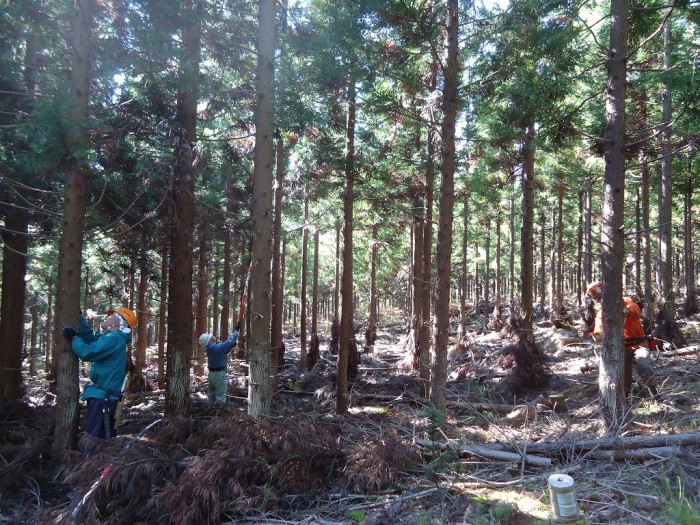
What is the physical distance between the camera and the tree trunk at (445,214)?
691 centimetres

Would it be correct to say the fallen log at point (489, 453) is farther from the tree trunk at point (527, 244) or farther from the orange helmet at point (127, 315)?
the tree trunk at point (527, 244)

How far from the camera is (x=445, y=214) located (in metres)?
6.94

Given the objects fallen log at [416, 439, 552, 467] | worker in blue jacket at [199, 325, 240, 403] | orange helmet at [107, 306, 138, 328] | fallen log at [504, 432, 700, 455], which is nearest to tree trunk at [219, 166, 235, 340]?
worker in blue jacket at [199, 325, 240, 403]

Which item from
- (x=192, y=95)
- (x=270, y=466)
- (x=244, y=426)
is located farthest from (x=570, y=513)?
(x=192, y=95)

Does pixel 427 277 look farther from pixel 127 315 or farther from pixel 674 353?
pixel 127 315

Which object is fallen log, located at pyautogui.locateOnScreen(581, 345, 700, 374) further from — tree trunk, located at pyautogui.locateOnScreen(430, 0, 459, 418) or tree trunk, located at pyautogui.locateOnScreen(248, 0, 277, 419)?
tree trunk, located at pyautogui.locateOnScreen(248, 0, 277, 419)

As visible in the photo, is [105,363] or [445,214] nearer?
[105,363]

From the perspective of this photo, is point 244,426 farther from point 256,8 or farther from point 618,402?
point 256,8

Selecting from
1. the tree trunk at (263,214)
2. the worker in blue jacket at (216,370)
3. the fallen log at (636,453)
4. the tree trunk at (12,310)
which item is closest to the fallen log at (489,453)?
the fallen log at (636,453)

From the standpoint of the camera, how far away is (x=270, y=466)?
14.9 ft

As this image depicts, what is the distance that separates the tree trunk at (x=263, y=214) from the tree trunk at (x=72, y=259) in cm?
225

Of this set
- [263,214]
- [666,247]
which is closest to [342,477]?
[263,214]

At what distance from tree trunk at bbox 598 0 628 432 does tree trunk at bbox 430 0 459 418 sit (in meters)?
2.10

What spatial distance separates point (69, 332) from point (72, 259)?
95 centimetres
